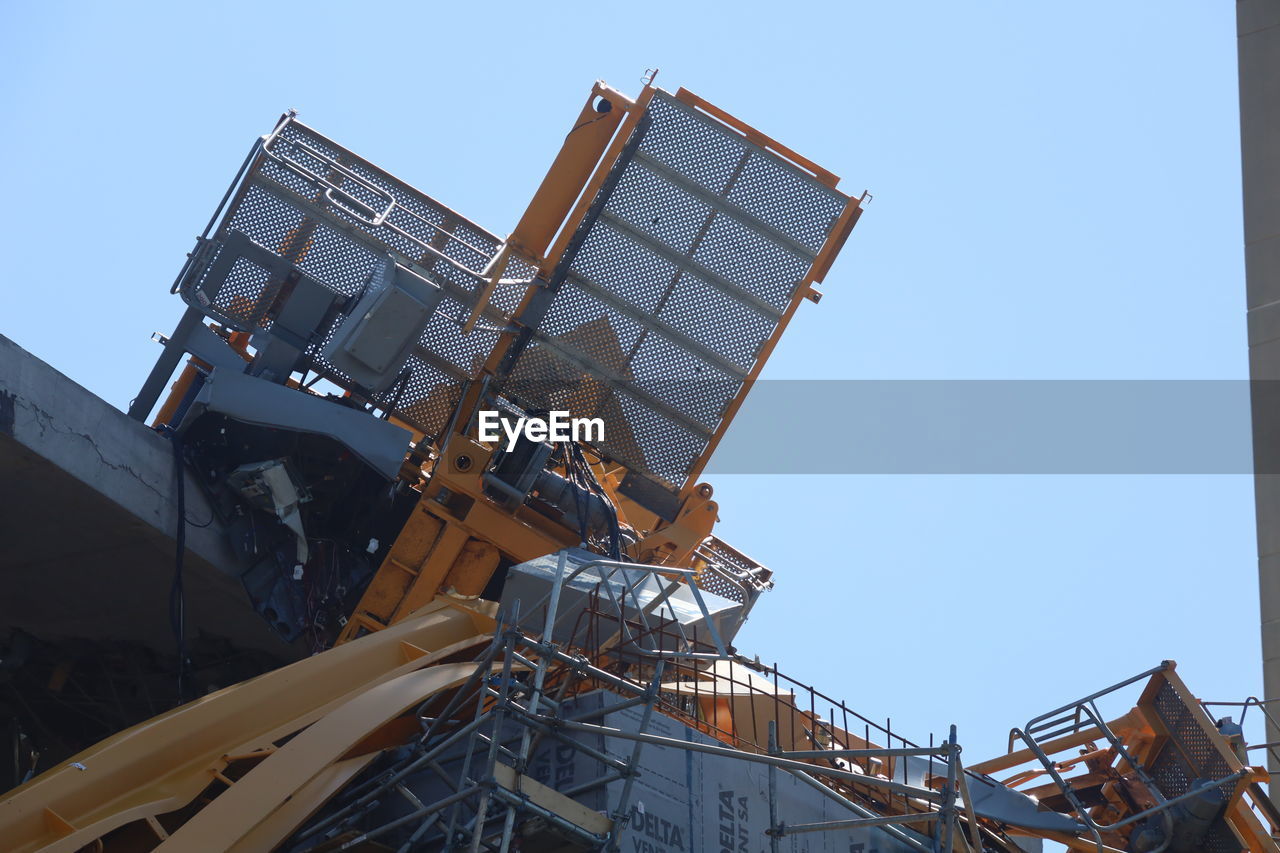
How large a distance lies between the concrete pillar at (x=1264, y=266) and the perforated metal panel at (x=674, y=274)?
10.3 m

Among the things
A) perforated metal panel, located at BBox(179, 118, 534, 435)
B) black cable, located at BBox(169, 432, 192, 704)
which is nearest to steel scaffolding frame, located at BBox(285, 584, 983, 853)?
black cable, located at BBox(169, 432, 192, 704)

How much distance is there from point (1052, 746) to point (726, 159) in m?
7.71

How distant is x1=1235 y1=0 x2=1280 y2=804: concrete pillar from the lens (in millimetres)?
25906

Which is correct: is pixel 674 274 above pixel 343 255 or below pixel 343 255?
above

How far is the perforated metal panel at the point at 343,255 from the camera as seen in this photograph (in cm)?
1959

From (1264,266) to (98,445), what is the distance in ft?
62.3

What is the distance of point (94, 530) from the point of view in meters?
18.2

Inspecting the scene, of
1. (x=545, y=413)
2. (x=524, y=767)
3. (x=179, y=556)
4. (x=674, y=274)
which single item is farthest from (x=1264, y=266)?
(x=524, y=767)

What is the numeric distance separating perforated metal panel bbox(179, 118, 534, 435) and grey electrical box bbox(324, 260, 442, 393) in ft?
1.22

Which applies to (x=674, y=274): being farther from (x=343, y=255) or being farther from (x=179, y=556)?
(x=179, y=556)

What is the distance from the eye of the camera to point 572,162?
20.2 metres

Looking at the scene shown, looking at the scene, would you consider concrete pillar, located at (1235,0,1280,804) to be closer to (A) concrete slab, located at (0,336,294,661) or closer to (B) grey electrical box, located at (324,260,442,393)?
(B) grey electrical box, located at (324,260,442,393)

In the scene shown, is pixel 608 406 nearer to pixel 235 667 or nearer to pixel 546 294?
pixel 546 294

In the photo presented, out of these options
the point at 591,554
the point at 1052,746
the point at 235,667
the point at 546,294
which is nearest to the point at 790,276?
the point at 546,294
